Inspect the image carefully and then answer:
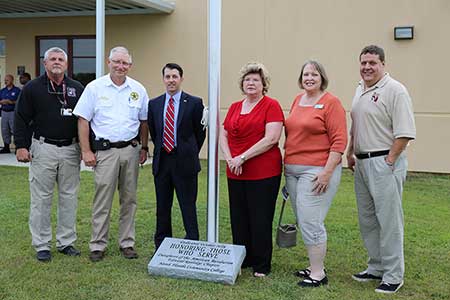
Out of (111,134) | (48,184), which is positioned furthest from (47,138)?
(111,134)

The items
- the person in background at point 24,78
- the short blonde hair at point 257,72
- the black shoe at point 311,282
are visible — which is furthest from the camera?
the person in background at point 24,78

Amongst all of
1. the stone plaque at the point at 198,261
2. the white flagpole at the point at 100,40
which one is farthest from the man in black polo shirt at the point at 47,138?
the white flagpole at the point at 100,40

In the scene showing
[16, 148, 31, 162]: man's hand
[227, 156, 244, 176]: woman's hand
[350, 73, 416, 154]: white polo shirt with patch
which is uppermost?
[350, 73, 416, 154]: white polo shirt with patch

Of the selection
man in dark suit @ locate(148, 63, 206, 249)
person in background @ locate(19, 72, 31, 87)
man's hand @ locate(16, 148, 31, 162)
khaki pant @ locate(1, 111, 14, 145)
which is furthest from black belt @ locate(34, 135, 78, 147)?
person in background @ locate(19, 72, 31, 87)

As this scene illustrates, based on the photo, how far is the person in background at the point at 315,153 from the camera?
4141 mm

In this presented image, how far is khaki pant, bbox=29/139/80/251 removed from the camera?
16.0 feet

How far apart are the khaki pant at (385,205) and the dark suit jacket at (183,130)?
144 cm

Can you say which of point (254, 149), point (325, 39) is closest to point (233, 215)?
point (254, 149)

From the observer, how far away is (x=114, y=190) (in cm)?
494

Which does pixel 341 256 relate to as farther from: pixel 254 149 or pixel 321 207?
pixel 254 149

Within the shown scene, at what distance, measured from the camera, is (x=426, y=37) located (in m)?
10.4

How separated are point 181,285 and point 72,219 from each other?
1433mm

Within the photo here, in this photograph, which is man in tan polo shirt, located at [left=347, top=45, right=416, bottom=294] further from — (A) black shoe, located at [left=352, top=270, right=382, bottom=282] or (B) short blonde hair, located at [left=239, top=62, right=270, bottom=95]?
(B) short blonde hair, located at [left=239, top=62, right=270, bottom=95]

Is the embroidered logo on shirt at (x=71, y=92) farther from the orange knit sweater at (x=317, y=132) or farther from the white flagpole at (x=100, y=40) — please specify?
the white flagpole at (x=100, y=40)
